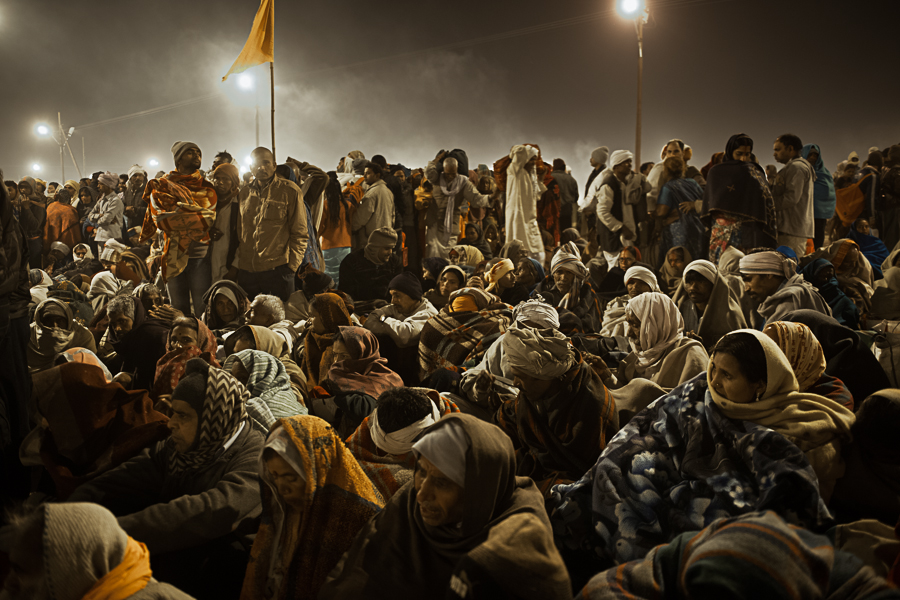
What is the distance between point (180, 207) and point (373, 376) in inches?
133

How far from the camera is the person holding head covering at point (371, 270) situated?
22.1ft

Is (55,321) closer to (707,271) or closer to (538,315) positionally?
(538,315)

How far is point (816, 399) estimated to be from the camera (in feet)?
7.47

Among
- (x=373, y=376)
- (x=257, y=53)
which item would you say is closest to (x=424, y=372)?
(x=373, y=376)

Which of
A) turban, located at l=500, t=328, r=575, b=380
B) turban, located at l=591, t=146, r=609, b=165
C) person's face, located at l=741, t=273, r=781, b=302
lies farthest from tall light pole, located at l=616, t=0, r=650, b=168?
turban, located at l=500, t=328, r=575, b=380

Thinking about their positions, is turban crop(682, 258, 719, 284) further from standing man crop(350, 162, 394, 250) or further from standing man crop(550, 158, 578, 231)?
standing man crop(550, 158, 578, 231)

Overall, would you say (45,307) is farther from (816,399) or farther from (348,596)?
(816,399)

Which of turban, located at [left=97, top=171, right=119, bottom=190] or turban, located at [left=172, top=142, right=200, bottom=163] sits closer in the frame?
turban, located at [left=172, top=142, right=200, bottom=163]

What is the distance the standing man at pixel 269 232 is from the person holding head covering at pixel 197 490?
3.60 meters

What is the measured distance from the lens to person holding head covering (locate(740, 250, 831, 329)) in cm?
420

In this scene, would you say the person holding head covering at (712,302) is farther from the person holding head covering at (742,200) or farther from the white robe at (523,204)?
the white robe at (523,204)

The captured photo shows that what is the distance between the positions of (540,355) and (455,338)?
1763mm

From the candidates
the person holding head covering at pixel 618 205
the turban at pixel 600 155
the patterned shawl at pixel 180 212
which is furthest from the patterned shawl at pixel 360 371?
the turban at pixel 600 155

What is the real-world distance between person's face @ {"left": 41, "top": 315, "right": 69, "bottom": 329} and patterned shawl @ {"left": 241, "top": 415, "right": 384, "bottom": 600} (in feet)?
12.0
